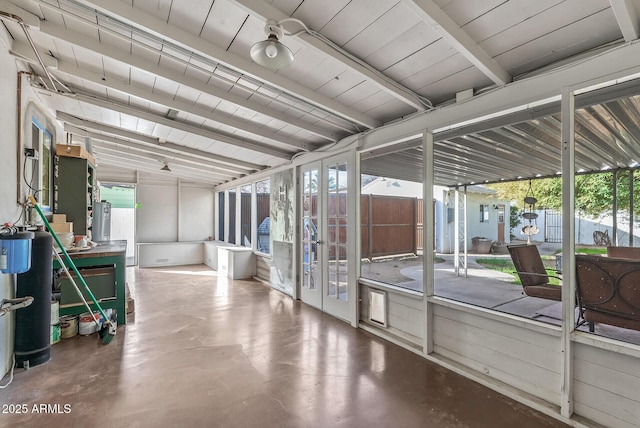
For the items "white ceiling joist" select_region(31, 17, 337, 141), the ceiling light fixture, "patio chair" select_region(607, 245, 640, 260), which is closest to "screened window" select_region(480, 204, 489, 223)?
"patio chair" select_region(607, 245, 640, 260)

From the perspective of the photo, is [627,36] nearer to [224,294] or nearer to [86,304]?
[86,304]

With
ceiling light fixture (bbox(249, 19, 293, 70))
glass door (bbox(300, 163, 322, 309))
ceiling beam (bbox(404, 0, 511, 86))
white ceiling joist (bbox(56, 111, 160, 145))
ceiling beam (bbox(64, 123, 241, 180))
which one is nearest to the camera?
ceiling beam (bbox(404, 0, 511, 86))

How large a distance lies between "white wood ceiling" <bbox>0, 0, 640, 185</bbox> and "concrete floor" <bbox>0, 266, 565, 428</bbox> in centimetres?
244

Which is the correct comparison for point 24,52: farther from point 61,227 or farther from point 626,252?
point 626,252

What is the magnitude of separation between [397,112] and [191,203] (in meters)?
7.58

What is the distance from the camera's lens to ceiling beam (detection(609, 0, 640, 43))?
150 cm

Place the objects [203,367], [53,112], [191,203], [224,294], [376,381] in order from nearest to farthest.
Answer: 1. [376,381]
2. [203,367]
3. [53,112]
4. [224,294]
5. [191,203]

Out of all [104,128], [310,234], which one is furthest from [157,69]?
[310,234]

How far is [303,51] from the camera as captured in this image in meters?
2.28

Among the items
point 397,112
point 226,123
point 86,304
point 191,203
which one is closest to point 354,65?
point 397,112

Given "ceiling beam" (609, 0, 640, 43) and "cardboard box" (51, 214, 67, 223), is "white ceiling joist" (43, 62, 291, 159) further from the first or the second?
"ceiling beam" (609, 0, 640, 43)

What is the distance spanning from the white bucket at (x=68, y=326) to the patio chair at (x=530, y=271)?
528 cm

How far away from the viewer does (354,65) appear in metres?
2.29

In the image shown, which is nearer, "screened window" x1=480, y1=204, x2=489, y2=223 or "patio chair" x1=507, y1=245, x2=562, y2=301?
"patio chair" x1=507, y1=245, x2=562, y2=301
